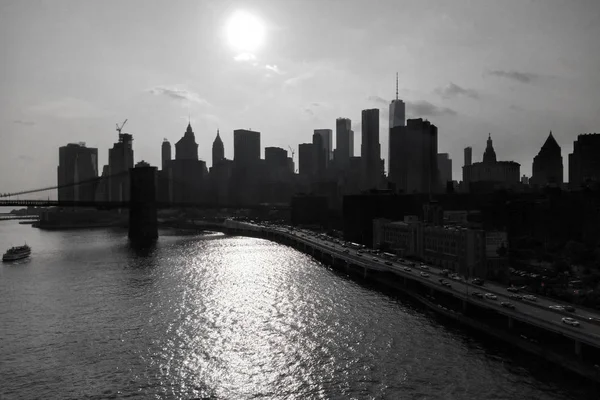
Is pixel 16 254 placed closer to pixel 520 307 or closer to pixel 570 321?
pixel 520 307

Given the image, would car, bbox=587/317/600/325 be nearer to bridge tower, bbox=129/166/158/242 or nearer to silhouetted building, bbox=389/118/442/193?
bridge tower, bbox=129/166/158/242

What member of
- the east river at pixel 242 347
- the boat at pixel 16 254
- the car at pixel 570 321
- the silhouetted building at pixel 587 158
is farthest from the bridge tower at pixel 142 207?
the silhouetted building at pixel 587 158

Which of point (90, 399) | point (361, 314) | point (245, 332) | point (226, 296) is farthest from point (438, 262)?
point (90, 399)

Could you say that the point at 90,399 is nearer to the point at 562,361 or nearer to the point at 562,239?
the point at 562,361

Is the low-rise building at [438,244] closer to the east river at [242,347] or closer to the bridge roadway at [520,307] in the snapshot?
the bridge roadway at [520,307]

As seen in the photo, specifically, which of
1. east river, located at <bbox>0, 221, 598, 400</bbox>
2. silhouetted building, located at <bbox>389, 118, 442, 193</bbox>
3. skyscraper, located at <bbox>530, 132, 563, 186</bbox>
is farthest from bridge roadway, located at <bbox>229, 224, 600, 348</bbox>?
silhouetted building, located at <bbox>389, 118, 442, 193</bbox>

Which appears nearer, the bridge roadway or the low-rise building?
the bridge roadway
